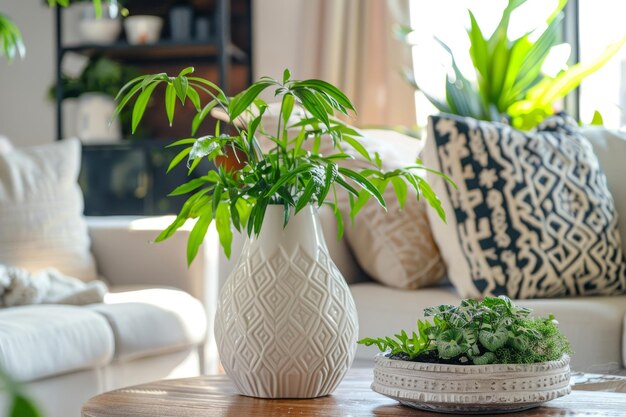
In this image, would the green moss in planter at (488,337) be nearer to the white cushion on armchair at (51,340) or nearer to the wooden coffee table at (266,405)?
the wooden coffee table at (266,405)

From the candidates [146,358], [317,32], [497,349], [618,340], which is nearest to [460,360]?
[497,349]

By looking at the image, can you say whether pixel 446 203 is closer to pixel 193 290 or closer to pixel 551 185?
pixel 551 185

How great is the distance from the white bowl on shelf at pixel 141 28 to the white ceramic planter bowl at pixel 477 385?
3280mm

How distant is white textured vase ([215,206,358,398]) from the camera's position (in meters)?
1.08

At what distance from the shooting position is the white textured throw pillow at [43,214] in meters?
2.39

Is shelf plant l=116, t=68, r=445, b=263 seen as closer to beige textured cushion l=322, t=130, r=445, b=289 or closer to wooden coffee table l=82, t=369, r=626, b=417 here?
wooden coffee table l=82, t=369, r=626, b=417

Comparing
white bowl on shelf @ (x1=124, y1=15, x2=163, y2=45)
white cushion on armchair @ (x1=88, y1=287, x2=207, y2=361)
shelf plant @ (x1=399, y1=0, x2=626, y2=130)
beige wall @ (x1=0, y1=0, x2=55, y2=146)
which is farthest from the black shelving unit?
white cushion on armchair @ (x1=88, y1=287, x2=207, y2=361)

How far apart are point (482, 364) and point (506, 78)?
241cm

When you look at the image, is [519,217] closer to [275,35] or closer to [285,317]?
[285,317]

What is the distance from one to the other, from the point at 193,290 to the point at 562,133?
109 cm

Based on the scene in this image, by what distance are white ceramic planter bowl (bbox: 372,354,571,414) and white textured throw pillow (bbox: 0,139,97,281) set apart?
1635mm

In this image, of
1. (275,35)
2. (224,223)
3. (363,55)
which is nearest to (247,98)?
(224,223)

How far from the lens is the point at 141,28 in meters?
4.03

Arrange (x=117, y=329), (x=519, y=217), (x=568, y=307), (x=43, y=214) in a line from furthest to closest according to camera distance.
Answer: (x=43, y=214) → (x=117, y=329) → (x=519, y=217) → (x=568, y=307)
